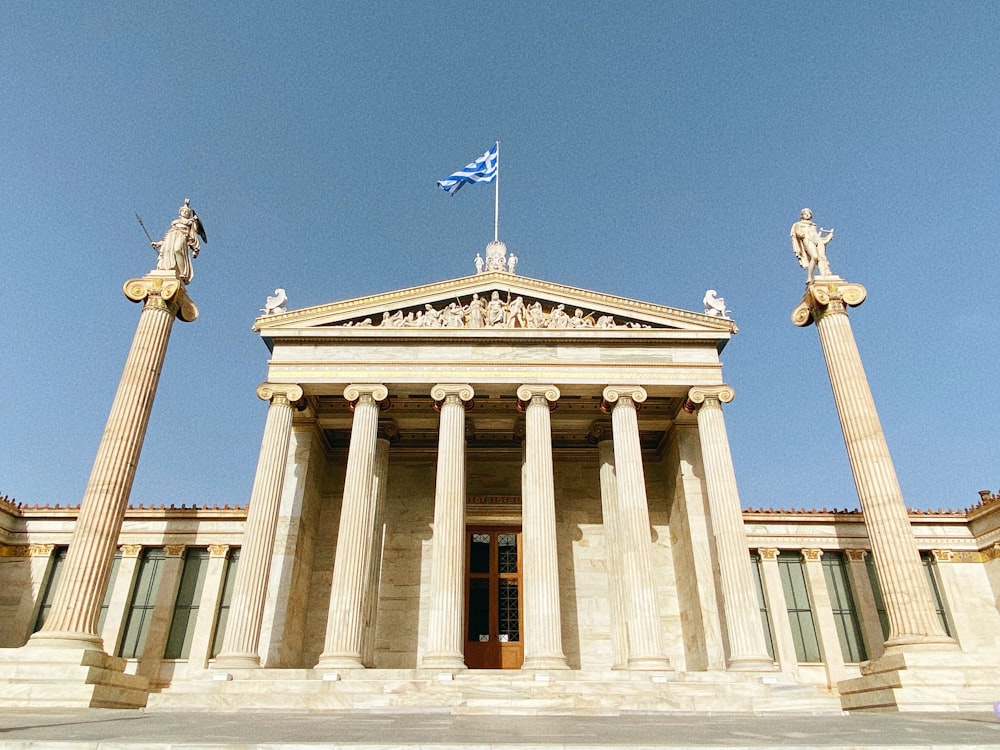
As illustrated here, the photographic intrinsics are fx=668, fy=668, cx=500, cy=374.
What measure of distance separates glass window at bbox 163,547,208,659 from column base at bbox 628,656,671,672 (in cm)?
1719

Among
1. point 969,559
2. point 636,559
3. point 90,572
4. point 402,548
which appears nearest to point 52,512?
point 90,572

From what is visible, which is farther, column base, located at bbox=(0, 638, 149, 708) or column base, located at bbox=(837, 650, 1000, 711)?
column base, located at bbox=(837, 650, 1000, 711)

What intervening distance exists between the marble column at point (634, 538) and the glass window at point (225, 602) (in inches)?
578

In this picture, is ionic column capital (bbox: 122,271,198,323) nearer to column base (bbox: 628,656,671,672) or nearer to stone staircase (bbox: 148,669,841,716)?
stone staircase (bbox: 148,669,841,716)

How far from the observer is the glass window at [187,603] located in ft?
84.4

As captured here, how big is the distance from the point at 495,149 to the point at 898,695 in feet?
79.8

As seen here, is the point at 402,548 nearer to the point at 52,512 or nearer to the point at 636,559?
the point at 636,559

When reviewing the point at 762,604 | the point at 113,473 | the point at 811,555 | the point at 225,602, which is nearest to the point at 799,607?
the point at 762,604

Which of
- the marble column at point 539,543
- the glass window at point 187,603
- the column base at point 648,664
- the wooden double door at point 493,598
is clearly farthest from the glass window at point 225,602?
the column base at point 648,664

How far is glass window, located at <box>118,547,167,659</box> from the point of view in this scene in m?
25.7

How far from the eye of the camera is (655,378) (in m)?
23.2

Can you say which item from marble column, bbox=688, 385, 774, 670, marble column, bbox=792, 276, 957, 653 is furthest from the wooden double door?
marble column, bbox=792, 276, 957, 653

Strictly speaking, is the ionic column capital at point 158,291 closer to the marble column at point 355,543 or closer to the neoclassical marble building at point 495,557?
the neoclassical marble building at point 495,557

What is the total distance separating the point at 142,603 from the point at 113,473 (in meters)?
10.3
